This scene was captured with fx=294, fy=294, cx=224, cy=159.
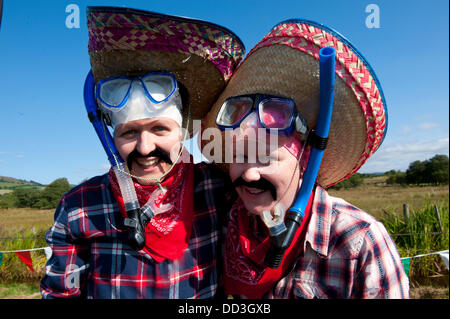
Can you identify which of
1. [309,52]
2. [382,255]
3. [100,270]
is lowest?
[100,270]

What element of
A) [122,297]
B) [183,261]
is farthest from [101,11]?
[122,297]

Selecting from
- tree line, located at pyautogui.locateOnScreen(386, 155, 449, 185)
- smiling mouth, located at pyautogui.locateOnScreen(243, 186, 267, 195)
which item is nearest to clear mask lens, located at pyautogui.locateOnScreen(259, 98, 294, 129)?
smiling mouth, located at pyautogui.locateOnScreen(243, 186, 267, 195)

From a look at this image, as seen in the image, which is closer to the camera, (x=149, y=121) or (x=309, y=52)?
(x=309, y=52)

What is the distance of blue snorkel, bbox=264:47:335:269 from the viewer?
1.26 metres

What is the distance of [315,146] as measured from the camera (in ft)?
4.66

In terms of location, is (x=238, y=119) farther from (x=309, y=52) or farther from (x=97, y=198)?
(x=97, y=198)

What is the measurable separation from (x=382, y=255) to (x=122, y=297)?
131 cm

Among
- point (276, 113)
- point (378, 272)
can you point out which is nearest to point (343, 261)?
point (378, 272)

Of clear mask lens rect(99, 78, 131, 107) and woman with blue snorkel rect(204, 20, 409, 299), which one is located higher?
clear mask lens rect(99, 78, 131, 107)

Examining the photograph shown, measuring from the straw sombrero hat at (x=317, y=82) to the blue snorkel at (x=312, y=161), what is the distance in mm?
133

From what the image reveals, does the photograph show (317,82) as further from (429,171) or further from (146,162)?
(429,171)

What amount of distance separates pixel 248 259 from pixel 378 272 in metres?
0.59

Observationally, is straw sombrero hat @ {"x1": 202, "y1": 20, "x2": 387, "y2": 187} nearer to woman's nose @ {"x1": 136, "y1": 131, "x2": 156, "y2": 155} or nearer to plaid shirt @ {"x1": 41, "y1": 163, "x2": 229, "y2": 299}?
woman's nose @ {"x1": 136, "y1": 131, "x2": 156, "y2": 155}

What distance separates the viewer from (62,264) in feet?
5.23
